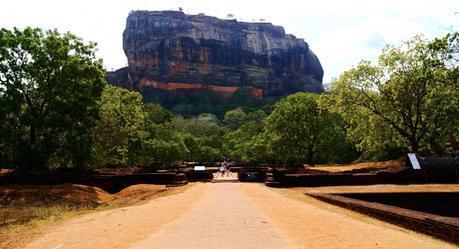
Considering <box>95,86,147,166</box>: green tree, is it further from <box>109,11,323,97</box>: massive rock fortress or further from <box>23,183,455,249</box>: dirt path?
<box>109,11,323,97</box>: massive rock fortress

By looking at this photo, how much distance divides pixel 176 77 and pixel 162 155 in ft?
356

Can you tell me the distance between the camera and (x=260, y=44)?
545ft

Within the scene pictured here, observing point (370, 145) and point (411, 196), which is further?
point (370, 145)

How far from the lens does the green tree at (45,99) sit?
25938 millimetres

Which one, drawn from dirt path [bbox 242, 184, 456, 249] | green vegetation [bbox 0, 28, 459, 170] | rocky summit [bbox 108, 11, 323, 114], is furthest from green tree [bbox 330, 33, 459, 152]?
rocky summit [bbox 108, 11, 323, 114]

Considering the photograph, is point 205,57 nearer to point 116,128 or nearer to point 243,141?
point 243,141

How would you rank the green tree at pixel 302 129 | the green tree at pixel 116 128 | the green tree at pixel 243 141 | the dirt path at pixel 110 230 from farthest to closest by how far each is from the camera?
the green tree at pixel 243 141 → the green tree at pixel 302 129 → the green tree at pixel 116 128 → the dirt path at pixel 110 230

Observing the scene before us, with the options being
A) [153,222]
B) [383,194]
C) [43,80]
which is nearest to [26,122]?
[43,80]

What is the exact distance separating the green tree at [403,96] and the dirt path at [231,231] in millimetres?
20806

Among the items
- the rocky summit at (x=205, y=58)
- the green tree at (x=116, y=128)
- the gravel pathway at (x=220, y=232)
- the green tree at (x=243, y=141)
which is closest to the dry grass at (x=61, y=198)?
the gravel pathway at (x=220, y=232)

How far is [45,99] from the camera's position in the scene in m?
27.1

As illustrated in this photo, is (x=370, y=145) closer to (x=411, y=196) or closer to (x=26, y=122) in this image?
(x=411, y=196)

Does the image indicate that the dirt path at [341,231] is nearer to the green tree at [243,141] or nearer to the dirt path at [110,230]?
the dirt path at [110,230]

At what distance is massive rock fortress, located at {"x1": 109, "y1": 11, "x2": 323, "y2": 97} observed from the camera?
509 ft
